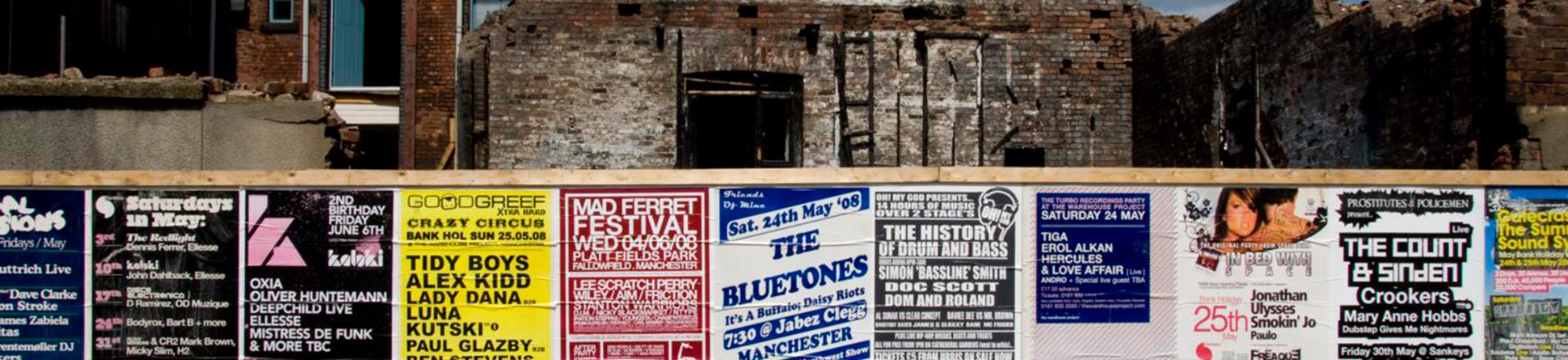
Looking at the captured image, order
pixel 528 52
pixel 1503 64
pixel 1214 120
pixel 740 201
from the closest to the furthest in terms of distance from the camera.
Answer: pixel 740 201, pixel 1503 64, pixel 1214 120, pixel 528 52

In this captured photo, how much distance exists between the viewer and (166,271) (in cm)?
596

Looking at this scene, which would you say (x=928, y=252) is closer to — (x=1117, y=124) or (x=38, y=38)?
(x=1117, y=124)

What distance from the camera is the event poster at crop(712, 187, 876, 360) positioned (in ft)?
19.5

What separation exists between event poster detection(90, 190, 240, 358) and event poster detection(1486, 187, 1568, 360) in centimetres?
689

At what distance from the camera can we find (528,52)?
11391mm

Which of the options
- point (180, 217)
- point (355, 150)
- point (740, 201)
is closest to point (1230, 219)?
point (740, 201)

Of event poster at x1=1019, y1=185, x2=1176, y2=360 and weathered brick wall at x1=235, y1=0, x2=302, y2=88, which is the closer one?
event poster at x1=1019, y1=185, x2=1176, y2=360

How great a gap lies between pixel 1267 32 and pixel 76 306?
942 cm

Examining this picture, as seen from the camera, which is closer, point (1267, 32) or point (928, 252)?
point (928, 252)

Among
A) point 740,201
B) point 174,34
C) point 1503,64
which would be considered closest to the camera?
point 740,201

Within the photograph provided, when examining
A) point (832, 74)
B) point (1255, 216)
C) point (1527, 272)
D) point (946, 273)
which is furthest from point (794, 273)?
point (832, 74)

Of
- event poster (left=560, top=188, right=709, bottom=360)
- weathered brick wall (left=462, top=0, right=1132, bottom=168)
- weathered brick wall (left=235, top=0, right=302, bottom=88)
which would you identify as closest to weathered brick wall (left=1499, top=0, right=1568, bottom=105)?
weathered brick wall (left=462, top=0, right=1132, bottom=168)

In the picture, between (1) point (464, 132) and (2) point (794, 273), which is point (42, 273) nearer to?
(2) point (794, 273)

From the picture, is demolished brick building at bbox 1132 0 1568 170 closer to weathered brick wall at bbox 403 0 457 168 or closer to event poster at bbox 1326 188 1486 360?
event poster at bbox 1326 188 1486 360
